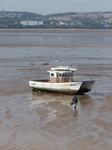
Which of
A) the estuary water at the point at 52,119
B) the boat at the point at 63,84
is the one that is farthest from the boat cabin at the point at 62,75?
the estuary water at the point at 52,119

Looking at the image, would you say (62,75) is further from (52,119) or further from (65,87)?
(52,119)

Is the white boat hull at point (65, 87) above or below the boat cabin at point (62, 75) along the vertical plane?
below

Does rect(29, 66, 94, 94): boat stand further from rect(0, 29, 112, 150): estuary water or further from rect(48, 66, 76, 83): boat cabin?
rect(0, 29, 112, 150): estuary water

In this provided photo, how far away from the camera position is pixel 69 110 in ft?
99.6

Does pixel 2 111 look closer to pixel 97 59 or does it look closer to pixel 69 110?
pixel 69 110

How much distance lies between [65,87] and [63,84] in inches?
13.3

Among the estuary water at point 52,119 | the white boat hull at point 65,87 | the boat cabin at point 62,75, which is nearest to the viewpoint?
the estuary water at point 52,119

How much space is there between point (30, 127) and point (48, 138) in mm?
2381

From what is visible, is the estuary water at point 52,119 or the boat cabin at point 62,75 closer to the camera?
the estuary water at point 52,119

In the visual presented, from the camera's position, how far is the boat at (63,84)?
35.7 meters

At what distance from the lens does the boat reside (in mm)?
35719

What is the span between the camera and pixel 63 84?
36.2 meters

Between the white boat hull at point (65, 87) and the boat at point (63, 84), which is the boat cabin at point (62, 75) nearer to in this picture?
the boat at point (63, 84)

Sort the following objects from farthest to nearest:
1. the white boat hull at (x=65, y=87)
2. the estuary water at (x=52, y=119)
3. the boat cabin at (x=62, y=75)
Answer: the boat cabin at (x=62, y=75) < the white boat hull at (x=65, y=87) < the estuary water at (x=52, y=119)
